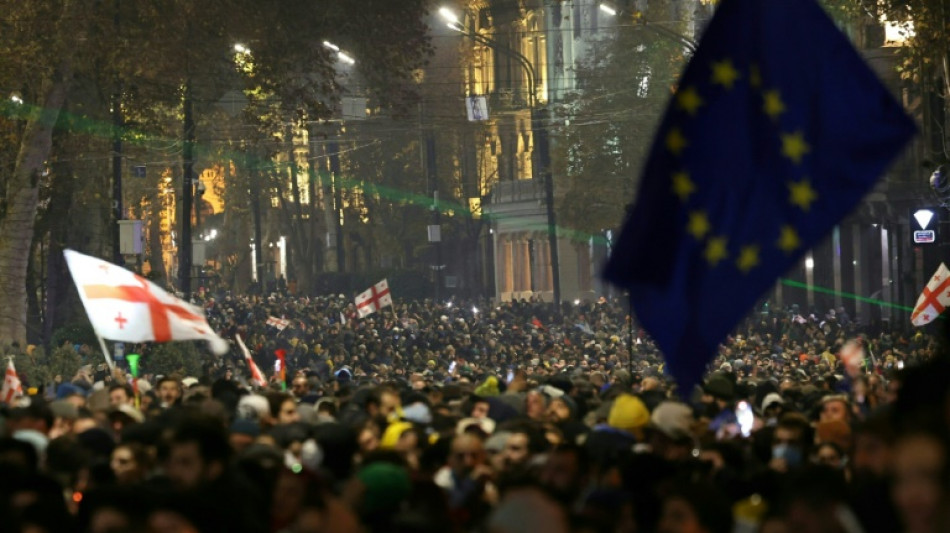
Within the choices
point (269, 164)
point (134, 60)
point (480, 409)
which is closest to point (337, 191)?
point (269, 164)

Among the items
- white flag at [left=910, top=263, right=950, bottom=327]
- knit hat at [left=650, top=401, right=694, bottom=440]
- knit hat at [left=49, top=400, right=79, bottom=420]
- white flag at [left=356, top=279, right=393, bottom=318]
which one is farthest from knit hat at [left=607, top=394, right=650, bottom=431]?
A: white flag at [left=356, top=279, right=393, bottom=318]

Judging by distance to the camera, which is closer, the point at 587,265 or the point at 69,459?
the point at 69,459

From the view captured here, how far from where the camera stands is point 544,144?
272ft

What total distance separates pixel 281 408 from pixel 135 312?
438cm

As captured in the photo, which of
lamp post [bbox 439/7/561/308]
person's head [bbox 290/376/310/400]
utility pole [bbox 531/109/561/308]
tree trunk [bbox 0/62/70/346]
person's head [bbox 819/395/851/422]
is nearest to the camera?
person's head [bbox 819/395/851/422]

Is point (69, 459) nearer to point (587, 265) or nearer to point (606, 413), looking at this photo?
point (606, 413)

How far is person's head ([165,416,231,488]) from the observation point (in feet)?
33.7

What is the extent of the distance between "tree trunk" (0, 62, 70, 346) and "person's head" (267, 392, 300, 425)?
24714 mm

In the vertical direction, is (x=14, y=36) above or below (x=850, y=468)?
above

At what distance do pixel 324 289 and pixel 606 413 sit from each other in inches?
2715

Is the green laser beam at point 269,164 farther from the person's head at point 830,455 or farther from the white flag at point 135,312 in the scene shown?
the person's head at point 830,455

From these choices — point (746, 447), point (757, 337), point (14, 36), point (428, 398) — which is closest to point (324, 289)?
point (757, 337)

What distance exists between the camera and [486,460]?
40.0 feet

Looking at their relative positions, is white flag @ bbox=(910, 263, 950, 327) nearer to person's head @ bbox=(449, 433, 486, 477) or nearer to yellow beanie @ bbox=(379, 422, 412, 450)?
yellow beanie @ bbox=(379, 422, 412, 450)
